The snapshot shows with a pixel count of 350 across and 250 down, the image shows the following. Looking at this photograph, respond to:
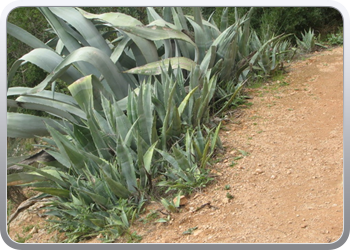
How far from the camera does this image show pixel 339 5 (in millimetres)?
2074

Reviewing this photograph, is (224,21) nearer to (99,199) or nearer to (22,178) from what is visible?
(99,199)

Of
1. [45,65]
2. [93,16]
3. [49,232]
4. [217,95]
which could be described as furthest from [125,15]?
[49,232]

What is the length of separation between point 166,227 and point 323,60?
1635 mm

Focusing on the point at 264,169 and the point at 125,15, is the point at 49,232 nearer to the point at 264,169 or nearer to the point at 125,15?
the point at 264,169

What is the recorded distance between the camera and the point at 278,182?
2.32m

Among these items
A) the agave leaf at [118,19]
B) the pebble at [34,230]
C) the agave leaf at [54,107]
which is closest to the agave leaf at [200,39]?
the agave leaf at [118,19]

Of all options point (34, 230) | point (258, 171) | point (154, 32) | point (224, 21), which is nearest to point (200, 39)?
point (224, 21)

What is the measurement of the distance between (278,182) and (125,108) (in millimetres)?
1148

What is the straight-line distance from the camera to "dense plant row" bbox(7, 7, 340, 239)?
7.87ft

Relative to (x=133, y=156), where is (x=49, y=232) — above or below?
below

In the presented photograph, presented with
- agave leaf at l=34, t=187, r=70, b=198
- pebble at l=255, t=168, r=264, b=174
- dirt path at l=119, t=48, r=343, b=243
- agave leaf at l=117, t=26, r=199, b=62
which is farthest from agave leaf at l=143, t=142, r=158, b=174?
agave leaf at l=117, t=26, r=199, b=62

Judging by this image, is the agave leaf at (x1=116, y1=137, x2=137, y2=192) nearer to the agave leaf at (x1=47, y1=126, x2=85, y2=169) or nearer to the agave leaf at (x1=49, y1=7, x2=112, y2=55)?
the agave leaf at (x1=47, y1=126, x2=85, y2=169)

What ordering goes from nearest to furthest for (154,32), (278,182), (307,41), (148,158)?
(278,182) → (148,158) → (154,32) → (307,41)

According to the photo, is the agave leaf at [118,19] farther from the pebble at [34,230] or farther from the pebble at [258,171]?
the pebble at [34,230]
